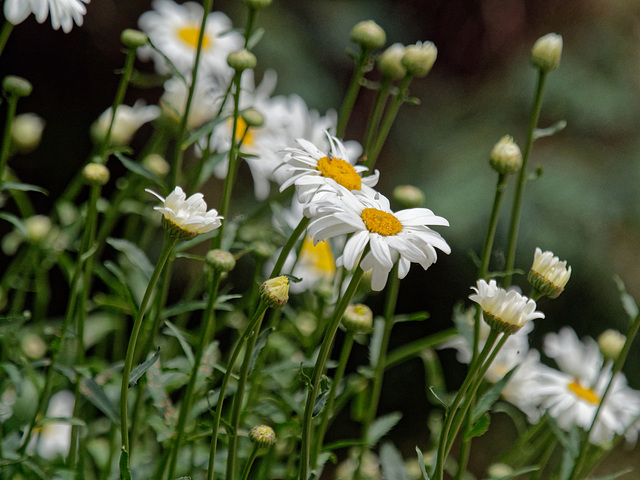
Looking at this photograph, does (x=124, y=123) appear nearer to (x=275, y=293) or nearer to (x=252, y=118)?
(x=252, y=118)

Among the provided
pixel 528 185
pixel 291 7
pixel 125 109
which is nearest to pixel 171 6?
pixel 125 109

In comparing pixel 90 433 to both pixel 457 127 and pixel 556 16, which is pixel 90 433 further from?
pixel 556 16

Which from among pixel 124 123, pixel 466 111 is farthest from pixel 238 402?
pixel 466 111

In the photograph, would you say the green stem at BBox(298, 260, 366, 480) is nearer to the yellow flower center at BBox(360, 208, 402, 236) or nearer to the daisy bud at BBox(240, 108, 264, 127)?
the yellow flower center at BBox(360, 208, 402, 236)

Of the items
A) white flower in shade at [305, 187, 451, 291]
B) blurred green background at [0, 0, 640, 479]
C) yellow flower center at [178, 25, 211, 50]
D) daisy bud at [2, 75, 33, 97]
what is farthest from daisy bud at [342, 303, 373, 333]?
blurred green background at [0, 0, 640, 479]

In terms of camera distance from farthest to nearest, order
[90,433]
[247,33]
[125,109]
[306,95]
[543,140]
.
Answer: [543,140], [306,95], [125,109], [90,433], [247,33]

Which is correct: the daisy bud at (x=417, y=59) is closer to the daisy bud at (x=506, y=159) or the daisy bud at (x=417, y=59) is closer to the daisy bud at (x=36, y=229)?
the daisy bud at (x=506, y=159)

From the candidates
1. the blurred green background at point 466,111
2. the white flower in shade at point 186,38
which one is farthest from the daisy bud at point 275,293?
the blurred green background at point 466,111
